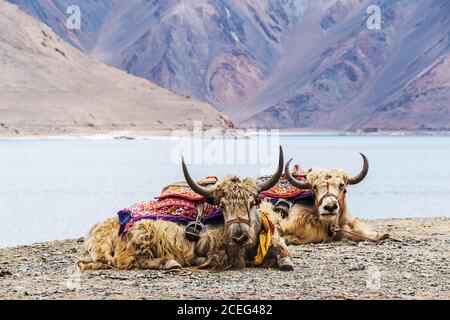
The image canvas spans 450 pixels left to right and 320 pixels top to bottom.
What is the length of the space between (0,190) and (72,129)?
3791 inches

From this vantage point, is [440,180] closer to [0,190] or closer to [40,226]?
[0,190]

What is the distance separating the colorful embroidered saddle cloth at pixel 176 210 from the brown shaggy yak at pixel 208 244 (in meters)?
0.11

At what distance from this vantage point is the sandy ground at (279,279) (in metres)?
9.16

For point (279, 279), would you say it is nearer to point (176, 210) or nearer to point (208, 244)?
point (208, 244)

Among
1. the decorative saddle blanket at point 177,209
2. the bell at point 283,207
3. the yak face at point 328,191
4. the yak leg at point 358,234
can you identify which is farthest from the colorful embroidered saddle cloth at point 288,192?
the decorative saddle blanket at point 177,209

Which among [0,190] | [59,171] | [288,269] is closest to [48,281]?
[288,269]

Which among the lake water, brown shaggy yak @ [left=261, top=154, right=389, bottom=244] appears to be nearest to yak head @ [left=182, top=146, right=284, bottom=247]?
brown shaggy yak @ [left=261, top=154, right=389, bottom=244]

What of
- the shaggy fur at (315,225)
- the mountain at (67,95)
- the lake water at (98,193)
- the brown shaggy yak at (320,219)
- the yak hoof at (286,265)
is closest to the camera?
the yak hoof at (286,265)

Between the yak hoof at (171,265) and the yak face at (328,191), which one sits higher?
the yak face at (328,191)

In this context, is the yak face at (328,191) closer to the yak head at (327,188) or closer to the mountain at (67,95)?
the yak head at (327,188)

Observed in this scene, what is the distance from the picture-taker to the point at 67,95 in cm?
14600

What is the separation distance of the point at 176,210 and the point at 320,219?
2.78 m

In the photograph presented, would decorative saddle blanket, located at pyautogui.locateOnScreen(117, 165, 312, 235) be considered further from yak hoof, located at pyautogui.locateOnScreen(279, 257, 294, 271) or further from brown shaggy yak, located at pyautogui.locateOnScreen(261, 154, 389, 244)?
brown shaggy yak, located at pyautogui.locateOnScreen(261, 154, 389, 244)
